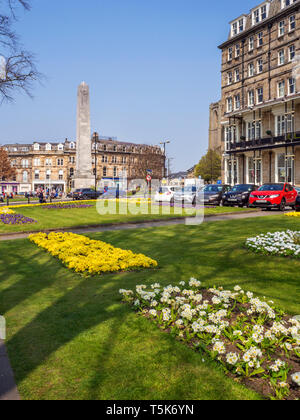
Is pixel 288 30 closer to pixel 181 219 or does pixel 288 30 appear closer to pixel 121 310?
pixel 181 219

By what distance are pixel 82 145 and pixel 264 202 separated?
2843 cm

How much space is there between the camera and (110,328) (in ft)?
14.6

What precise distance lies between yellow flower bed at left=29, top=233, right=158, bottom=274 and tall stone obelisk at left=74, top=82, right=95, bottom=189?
35609 millimetres

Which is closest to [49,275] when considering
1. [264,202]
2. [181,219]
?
[181,219]

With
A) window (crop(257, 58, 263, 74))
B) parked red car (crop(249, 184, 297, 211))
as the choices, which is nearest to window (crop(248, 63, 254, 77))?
window (crop(257, 58, 263, 74))

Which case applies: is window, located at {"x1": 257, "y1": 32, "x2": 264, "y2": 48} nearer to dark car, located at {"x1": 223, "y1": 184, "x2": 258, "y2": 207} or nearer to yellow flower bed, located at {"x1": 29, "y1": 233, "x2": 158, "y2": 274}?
dark car, located at {"x1": 223, "y1": 184, "x2": 258, "y2": 207}

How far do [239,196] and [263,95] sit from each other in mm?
23200

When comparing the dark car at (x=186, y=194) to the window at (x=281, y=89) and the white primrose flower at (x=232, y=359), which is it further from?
the white primrose flower at (x=232, y=359)

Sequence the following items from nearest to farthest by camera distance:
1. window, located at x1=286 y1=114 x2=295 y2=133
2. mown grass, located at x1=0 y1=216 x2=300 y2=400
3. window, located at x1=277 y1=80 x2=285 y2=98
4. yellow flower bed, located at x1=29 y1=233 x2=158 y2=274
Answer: mown grass, located at x1=0 y1=216 x2=300 y2=400
yellow flower bed, located at x1=29 y1=233 x2=158 y2=274
window, located at x1=286 y1=114 x2=295 y2=133
window, located at x1=277 y1=80 x2=285 y2=98

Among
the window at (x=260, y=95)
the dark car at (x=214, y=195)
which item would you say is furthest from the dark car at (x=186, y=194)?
the window at (x=260, y=95)

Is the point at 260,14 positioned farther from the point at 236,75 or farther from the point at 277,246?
the point at 277,246

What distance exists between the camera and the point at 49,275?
7469 mm

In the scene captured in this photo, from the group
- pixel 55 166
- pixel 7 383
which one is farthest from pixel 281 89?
pixel 55 166

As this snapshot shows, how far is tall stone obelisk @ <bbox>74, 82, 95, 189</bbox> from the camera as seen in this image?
43.5 metres
